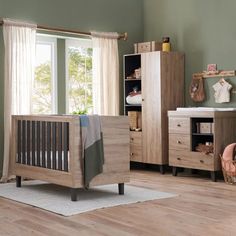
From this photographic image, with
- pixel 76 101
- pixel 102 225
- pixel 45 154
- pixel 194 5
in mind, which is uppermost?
pixel 194 5

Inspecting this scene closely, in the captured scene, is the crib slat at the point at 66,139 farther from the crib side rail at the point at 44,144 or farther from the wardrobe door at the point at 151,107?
the wardrobe door at the point at 151,107

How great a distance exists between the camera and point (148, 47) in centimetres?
624

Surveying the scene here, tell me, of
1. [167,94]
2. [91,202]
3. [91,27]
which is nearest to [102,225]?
[91,202]

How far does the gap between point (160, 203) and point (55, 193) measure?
107 cm

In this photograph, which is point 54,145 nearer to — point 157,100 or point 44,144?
point 44,144

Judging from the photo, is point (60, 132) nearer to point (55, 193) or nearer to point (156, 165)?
point (55, 193)

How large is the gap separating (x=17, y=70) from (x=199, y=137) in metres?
2.22

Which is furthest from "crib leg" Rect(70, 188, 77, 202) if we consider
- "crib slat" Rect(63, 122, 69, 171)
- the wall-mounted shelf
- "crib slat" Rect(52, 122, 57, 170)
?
the wall-mounted shelf

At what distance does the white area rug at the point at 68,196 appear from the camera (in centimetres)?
397

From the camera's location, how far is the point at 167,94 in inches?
236

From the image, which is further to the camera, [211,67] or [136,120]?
[136,120]

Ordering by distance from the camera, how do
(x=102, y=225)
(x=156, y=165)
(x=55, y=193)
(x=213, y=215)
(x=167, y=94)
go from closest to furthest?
(x=102, y=225)
(x=213, y=215)
(x=55, y=193)
(x=167, y=94)
(x=156, y=165)

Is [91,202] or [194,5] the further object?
[194,5]

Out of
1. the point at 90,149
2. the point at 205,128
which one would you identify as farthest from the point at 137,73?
the point at 90,149
